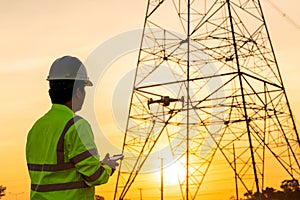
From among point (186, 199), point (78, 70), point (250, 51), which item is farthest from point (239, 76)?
point (78, 70)

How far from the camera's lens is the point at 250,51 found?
19.0m

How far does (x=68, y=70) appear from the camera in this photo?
3.45 m

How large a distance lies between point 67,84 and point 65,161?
527 mm

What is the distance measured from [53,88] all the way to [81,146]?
0.49 m

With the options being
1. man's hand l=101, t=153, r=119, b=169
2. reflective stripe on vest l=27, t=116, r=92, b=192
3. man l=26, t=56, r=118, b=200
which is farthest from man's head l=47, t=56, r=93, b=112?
man's hand l=101, t=153, r=119, b=169

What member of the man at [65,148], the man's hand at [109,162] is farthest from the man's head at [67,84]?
the man's hand at [109,162]

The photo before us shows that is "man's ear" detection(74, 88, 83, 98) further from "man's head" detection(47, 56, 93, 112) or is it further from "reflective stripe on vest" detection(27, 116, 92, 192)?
"reflective stripe on vest" detection(27, 116, 92, 192)

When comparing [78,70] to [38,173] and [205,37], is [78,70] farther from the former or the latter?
[205,37]

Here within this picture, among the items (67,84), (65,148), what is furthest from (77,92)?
(65,148)

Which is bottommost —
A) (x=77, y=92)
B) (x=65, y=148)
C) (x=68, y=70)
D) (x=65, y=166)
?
(x=65, y=166)

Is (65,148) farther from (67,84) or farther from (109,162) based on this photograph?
(67,84)

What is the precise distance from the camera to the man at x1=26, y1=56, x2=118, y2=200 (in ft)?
10.5

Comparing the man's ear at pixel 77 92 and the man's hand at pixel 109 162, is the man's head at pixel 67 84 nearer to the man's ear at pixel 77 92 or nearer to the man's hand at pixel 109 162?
the man's ear at pixel 77 92

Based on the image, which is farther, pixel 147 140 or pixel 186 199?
pixel 147 140
